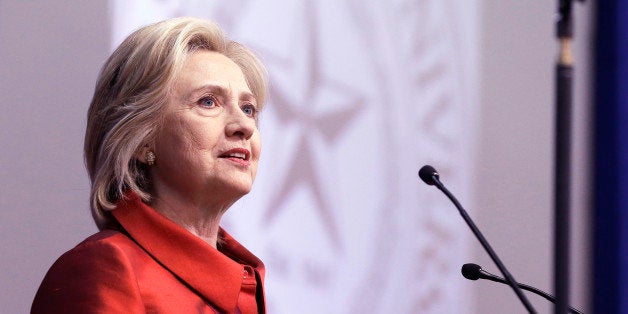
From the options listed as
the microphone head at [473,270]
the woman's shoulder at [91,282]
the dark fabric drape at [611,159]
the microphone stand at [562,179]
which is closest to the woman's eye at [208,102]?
the woman's shoulder at [91,282]

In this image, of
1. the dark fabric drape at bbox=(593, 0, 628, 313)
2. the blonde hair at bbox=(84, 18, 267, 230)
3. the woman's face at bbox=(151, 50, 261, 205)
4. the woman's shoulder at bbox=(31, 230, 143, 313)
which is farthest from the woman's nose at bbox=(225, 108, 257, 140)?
the dark fabric drape at bbox=(593, 0, 628, 313)

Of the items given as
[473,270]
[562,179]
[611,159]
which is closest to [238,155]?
[473,270]

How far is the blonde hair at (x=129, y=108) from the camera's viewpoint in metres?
1.87

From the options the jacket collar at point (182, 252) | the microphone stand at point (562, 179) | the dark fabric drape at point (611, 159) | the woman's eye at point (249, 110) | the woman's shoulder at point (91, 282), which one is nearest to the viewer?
the microphone stand at point (562, 179)

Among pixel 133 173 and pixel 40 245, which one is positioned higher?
pixel 133 173

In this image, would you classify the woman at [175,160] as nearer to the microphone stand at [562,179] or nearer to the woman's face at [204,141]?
the woman's face at [204,141]

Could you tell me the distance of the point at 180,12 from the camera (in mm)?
2455

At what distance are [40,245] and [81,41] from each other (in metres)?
0.53

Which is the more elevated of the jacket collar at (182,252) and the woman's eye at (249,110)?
the woman's eye at (249,110)

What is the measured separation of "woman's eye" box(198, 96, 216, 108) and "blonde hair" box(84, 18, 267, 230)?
8 cm

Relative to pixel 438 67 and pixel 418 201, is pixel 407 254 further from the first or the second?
Result: pixel 438 67

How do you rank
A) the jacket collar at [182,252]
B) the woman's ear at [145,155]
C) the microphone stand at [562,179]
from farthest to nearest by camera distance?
Answer: the woman's ear at [145,155] → the jacket collar at [182,252] → the microphone stand at [562,179]

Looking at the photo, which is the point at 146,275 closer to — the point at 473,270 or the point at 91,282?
the point at 91,282

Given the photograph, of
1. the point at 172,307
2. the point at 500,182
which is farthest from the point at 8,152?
the point at 500,182
